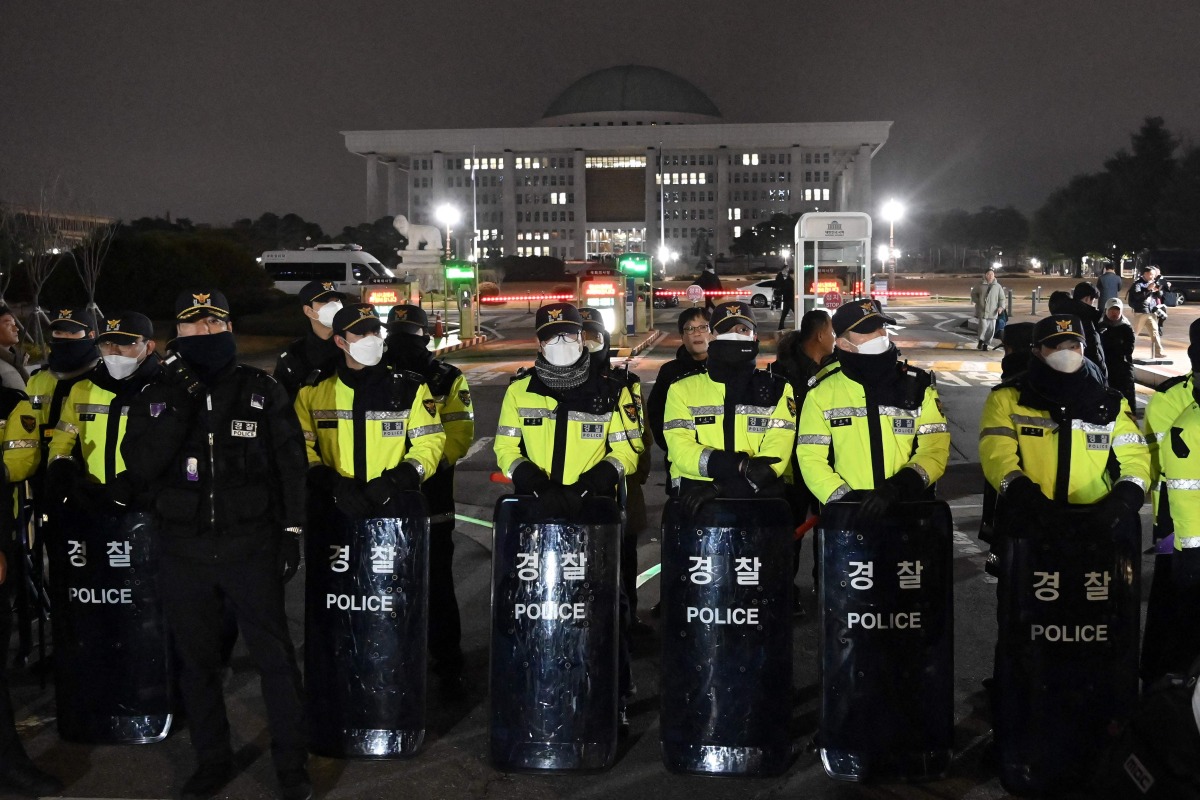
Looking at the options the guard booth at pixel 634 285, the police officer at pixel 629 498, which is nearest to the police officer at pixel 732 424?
the police officer at pixel 629 498

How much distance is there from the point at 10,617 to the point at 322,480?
1431 mm

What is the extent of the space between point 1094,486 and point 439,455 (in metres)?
2.81

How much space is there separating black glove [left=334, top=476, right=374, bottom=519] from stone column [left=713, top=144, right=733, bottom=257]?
512 ft

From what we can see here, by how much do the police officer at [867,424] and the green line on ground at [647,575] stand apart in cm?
323

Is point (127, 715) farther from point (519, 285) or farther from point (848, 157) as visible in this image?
point (848, 157)

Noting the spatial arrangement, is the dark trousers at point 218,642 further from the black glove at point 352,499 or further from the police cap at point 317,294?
the police cap at point 317,294

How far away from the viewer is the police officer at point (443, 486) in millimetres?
6160

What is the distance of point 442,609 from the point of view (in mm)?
6172

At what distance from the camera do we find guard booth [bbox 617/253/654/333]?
32000 mm

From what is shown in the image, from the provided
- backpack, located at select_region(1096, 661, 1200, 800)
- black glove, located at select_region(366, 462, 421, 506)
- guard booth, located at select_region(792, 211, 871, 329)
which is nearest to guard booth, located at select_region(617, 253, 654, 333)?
guard booth, located at select_region(792, 211, 871, 329)

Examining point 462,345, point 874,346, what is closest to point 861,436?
point 874,346

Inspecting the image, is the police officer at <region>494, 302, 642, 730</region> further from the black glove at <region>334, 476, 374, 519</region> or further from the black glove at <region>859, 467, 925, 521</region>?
the black glove at <region>859, 467, 925, 521</region>

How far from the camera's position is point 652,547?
30.5ft

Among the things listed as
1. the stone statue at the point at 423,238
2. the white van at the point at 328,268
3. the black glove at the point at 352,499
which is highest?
the stone statue at the point at 423,238
